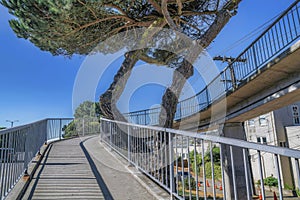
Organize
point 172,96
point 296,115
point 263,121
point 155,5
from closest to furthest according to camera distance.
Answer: point 172,96 → point 155,5 → point 296,115 → point 263,121

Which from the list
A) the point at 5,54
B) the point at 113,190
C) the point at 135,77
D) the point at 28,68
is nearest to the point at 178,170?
the point at 113,190

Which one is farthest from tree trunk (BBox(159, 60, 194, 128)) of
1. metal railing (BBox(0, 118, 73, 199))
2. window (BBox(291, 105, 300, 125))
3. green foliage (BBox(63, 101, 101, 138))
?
window (BBox(291, 105, 300, 125))

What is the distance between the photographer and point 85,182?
3.51m

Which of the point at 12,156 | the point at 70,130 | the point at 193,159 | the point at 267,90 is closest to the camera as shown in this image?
the point at 193,159

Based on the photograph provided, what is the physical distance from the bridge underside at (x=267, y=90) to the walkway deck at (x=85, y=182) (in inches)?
181

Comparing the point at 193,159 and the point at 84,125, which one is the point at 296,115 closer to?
the point at 84,125

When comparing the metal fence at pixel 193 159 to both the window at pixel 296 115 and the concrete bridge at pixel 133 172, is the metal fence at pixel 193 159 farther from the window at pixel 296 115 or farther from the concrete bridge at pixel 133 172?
the window at pixel 296 115

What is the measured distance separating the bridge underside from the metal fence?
2.96 meters

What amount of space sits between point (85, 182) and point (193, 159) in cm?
199

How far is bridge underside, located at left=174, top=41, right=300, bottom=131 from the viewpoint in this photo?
5.36 meters

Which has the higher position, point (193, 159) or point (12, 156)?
point (12, 156)

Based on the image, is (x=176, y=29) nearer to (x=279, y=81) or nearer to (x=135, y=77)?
(x=135, y=77)

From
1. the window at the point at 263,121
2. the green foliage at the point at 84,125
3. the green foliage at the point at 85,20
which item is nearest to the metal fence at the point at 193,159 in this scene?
the green foliage at the point at 85,20

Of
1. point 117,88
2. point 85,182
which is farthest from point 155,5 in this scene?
point 85,182
